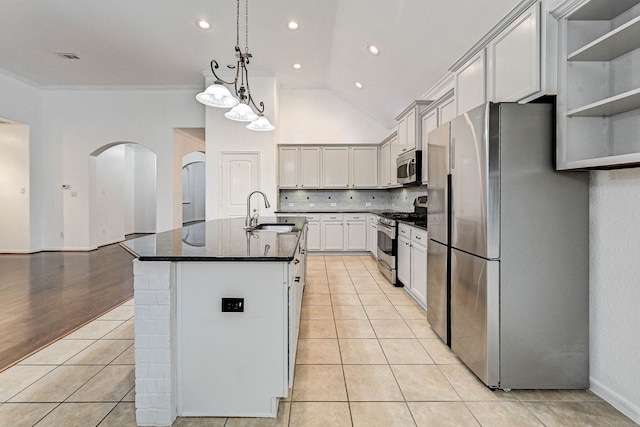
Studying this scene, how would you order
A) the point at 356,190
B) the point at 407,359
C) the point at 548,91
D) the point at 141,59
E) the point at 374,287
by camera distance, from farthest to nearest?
1. the point at 356,190
2. the point at 141,59
3. the point at 374,287
4. the point at 407,359
5. the point at 548,91

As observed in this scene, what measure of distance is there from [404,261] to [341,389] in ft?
7.66

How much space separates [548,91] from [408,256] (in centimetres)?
238

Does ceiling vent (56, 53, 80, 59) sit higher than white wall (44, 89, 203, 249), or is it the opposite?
ceiling vent (56, 53, 80, 59)

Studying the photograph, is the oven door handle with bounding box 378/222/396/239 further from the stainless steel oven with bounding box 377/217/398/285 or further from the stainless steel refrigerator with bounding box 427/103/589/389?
the stainless steel refrigerator with bounding box 427/103/589/389

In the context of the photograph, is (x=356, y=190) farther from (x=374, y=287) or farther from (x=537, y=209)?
(x=537, y=209)

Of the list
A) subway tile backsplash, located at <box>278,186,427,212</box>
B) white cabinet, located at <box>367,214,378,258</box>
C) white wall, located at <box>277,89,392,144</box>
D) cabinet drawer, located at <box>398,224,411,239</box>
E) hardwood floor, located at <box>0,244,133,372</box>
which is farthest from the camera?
subway tile backsplash, located at <box>278,186,427,212</box>

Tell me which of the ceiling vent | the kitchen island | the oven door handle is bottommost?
the kitchen island

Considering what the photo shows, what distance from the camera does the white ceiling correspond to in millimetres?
3713

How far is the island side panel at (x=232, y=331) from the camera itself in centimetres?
177

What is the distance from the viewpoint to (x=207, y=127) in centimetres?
625

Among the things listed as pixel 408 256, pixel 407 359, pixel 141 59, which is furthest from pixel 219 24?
pixel 407 359

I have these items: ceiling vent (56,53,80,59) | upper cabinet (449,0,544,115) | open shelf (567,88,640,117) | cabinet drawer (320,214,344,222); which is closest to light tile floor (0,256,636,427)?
open shelf (567,88,640,117)

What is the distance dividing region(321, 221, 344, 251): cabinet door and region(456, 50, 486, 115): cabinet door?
160 inches

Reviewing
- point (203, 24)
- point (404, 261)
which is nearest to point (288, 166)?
point (203, 24)
